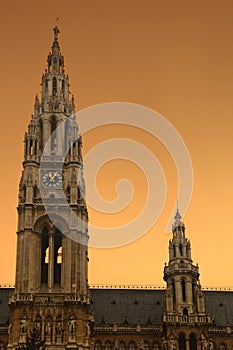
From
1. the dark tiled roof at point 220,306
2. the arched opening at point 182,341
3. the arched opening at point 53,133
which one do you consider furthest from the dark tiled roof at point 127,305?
the arched opening at point 53,133

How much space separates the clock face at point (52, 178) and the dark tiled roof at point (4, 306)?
63.9 ft

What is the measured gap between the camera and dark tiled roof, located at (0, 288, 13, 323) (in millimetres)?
97188

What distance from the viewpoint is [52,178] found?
95.9 metres

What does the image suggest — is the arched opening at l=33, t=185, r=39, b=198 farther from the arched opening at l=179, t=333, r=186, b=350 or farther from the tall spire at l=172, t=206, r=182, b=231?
the arched opening at l=179, t=333, r=186, b=350

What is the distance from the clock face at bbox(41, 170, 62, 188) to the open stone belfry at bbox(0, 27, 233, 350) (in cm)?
14

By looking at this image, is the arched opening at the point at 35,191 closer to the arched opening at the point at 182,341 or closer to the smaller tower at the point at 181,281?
the smaller tower at the point at 181,281

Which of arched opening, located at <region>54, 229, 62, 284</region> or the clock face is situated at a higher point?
the clock face

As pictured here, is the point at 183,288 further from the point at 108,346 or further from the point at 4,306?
the point at 4,306

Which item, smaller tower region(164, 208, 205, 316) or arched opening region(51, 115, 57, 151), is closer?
smaller tower region(164, 208, 205, 316)

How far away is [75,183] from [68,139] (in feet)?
27.4

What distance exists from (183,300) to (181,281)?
8.98 ft

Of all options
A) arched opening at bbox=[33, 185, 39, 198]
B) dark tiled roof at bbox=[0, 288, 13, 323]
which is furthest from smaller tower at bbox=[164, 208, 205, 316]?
dark tiled roof at bbox=[0, 288, 13, 323]

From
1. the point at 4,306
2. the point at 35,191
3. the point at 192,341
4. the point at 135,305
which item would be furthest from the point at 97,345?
the point at 35,191

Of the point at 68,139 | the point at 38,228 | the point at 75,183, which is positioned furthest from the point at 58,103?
the point at 38,228
